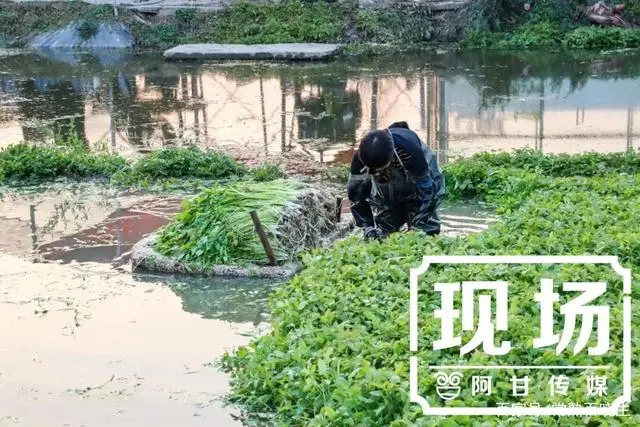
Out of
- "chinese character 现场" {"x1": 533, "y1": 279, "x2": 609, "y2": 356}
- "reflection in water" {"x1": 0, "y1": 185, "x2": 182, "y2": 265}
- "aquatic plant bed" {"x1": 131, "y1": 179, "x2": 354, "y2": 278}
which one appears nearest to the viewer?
"chinese character 现场" {"x1": 533, "y1": 279, "x2": 609, "y2": 356}

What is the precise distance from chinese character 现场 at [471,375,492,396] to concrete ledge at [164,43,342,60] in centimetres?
1611

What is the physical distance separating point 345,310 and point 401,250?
0.96 meters

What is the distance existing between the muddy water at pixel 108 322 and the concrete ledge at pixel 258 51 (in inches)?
410

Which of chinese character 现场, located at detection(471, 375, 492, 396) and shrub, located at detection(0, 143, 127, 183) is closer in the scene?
chinese character 现场, located at detection(471, 375, 492, 396)

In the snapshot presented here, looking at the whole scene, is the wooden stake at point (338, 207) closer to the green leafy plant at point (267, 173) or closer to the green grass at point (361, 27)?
the green leafy plant at point (267, 173)

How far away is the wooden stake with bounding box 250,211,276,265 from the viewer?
26.2 feet

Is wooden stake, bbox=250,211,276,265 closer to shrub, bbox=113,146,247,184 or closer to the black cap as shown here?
the black cap

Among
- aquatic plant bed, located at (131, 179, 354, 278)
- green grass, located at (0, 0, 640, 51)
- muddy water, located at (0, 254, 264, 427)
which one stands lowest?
muddy water, located at (0, 254, 264, 427)

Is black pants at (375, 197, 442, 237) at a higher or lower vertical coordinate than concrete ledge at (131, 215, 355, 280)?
higher

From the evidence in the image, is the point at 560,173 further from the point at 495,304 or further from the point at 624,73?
the point at 624,73

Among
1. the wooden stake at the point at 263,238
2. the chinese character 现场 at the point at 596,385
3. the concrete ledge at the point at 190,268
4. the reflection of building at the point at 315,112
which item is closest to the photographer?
the chinese character 现场 at the point at 596,385

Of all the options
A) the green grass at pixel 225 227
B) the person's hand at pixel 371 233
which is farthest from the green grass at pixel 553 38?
the person's hand at pixel 371 233

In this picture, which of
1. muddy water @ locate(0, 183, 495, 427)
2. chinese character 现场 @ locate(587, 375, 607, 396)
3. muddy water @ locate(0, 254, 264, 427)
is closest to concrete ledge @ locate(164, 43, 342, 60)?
muddy water @ locate(0, 183, 495, 427)

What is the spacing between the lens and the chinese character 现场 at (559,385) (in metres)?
4.60
